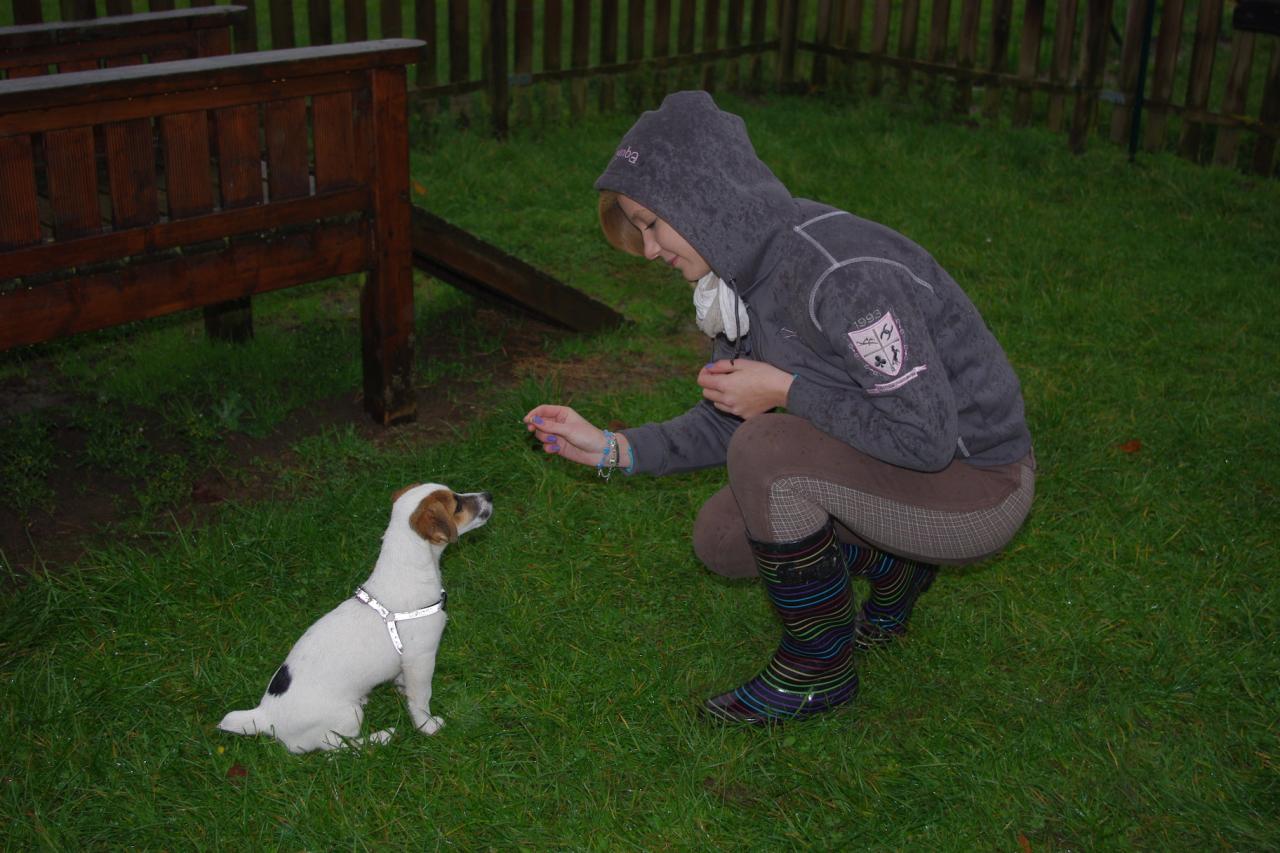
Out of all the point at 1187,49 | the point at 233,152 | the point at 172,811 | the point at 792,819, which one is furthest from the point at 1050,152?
the point at 172,811

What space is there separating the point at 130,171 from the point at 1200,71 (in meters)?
6.91

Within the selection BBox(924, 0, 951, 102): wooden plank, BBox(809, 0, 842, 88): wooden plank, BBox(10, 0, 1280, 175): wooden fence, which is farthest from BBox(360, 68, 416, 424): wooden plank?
BBox(809, 0, 842, 88): wooden plank

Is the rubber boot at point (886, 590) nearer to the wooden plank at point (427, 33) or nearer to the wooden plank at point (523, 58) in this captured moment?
the wooden plank at point (427, 33)

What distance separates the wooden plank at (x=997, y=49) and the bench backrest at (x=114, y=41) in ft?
18.5

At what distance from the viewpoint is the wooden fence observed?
8219 millimetres

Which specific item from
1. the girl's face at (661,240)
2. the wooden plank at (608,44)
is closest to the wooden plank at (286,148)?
the girl's face at (661,240)

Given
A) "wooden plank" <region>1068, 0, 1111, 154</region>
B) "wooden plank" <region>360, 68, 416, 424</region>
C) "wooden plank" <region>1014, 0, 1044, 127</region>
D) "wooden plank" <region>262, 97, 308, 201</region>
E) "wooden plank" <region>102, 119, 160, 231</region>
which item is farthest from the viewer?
"wooden plank" <region>1014, 0, 1044, 127</region>

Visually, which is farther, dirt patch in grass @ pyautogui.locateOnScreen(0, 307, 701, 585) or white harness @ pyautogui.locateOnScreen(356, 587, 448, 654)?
dirt patch in grass @ pyautogui.locateOnScreen(0, 307, 701, 585)

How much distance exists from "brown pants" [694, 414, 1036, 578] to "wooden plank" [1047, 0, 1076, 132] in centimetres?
654

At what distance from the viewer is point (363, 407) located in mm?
5176

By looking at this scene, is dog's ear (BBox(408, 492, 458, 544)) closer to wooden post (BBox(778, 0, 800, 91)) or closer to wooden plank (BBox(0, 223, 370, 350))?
wooden plank (BBox(0, 223, 370, 350))

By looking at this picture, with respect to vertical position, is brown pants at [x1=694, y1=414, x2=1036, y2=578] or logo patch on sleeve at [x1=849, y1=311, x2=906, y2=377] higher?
logo patch on sleeve at [x1=849, y1=311, x2=906, y2=377]

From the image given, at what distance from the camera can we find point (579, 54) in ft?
29.8

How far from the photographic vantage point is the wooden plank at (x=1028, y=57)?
29.2 ft
